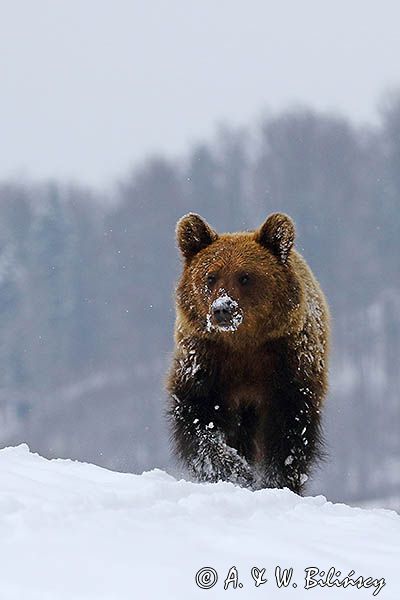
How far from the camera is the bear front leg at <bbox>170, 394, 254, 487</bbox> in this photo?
25.0ft

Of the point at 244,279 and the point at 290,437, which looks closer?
the point at 290,437

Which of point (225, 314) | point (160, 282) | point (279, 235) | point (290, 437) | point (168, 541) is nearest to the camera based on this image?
point (168, 541)

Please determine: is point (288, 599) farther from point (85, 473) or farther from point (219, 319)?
point (219, 319)

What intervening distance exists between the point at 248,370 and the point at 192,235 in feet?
3.29

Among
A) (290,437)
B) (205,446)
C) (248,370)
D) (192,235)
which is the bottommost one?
(205,446)

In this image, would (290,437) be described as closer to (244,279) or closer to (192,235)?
(244,279)

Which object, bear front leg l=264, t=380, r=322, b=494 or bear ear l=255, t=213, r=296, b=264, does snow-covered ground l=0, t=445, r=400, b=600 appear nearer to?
bear front leg l=264, t=380, r=322, b=494

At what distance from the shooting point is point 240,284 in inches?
309

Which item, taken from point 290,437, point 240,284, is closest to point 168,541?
point 290,437

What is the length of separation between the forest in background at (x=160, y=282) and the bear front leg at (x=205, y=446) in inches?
1451

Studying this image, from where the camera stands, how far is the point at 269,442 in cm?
778

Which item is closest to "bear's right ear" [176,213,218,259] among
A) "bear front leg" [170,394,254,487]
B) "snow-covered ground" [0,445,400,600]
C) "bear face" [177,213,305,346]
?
"bear face" [177,213,305,346]

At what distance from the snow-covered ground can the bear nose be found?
2.22m

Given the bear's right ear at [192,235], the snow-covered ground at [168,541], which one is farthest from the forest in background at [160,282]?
the snow-covered ground at [168,541]
